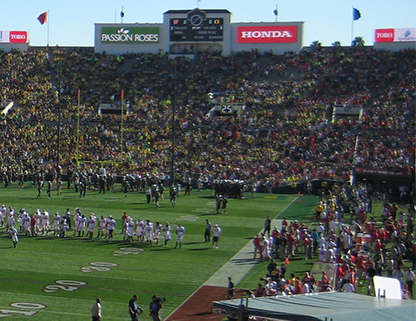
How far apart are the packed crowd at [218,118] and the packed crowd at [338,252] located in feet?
38.9

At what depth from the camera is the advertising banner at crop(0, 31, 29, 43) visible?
65412 millimetres

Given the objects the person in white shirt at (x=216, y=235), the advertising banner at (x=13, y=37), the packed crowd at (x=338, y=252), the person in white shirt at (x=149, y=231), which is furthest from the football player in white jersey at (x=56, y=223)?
the advertising banner at (x=13, y=37)

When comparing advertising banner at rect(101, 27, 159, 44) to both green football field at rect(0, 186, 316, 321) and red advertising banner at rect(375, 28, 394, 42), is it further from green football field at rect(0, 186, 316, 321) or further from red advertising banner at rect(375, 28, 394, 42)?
green football field at rect(0, 186, 316, 321)

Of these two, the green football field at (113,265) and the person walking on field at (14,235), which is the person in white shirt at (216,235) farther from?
the person walking on field at (14,235)

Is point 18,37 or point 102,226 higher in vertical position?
point 18,37

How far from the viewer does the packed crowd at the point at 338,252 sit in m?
18.6

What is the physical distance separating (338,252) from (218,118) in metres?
30.1

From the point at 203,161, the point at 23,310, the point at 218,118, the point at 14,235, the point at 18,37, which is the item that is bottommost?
the point at 23,310

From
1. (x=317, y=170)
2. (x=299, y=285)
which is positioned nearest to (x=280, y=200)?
(x=317, y=170)

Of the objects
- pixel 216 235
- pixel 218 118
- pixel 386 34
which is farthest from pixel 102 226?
pixel 386 34

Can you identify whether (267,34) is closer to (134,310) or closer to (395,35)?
(395,35)

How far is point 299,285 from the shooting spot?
18.2 metres

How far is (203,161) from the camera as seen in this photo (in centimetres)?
4791

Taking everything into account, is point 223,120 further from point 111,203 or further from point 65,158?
point 111,203
